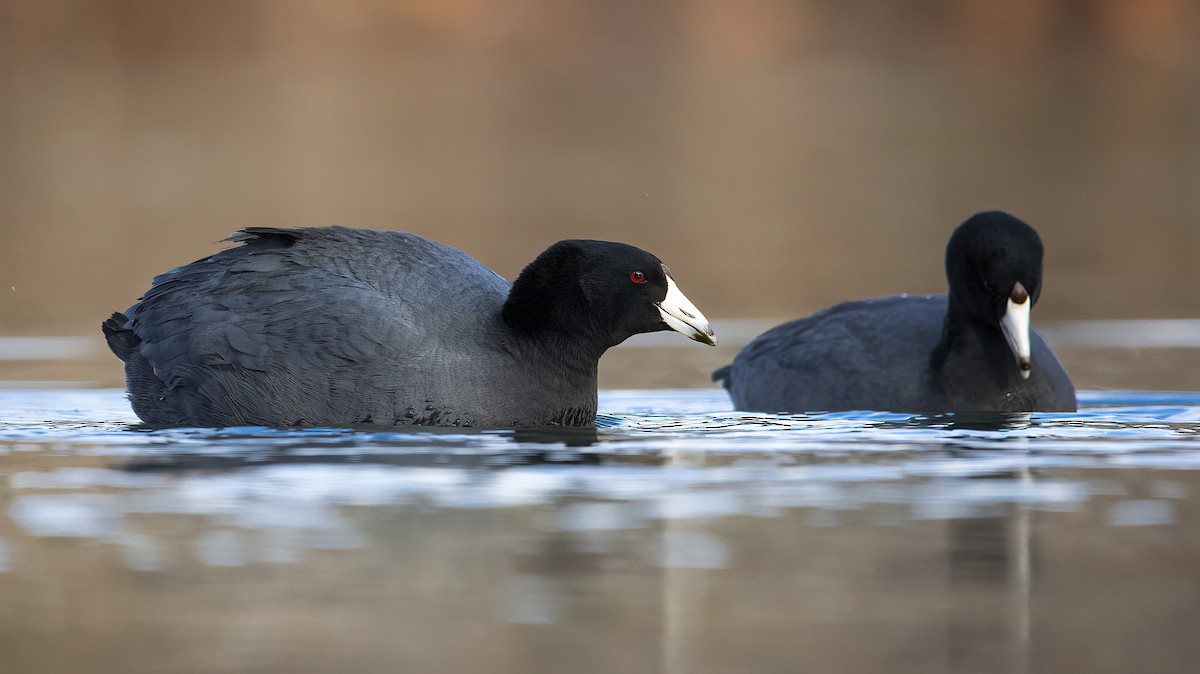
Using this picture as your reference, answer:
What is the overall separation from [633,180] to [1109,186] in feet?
21.9

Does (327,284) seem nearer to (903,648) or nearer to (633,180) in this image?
(903,648)

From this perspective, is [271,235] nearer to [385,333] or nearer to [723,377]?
[385,333]

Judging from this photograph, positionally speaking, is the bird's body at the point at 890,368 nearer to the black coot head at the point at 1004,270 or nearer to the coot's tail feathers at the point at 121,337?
the black coot head at the point at 1004,270

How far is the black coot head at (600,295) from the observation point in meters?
7.31

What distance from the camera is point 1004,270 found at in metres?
7.80

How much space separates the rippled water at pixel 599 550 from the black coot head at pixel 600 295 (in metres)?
0.49

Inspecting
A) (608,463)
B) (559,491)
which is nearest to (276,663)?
(559,491)

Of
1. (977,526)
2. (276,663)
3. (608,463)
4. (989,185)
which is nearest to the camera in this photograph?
(276,663)

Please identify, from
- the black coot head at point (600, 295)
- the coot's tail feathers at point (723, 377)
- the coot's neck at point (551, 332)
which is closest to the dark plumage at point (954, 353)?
the coot's tail feathers at point (723, 377)

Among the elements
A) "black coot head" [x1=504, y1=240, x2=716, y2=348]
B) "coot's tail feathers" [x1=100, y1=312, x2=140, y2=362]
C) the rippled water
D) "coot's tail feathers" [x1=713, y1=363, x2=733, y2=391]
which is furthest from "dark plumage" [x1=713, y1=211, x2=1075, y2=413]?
"coot's tail feathers" [x1=100, y1=312, x2=140, y2=362]

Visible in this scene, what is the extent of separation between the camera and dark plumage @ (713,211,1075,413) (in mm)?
7828

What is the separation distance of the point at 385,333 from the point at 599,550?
Result: 242 cm

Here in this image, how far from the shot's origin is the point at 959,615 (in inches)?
163

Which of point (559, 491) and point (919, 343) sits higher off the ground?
point (919, 343)
